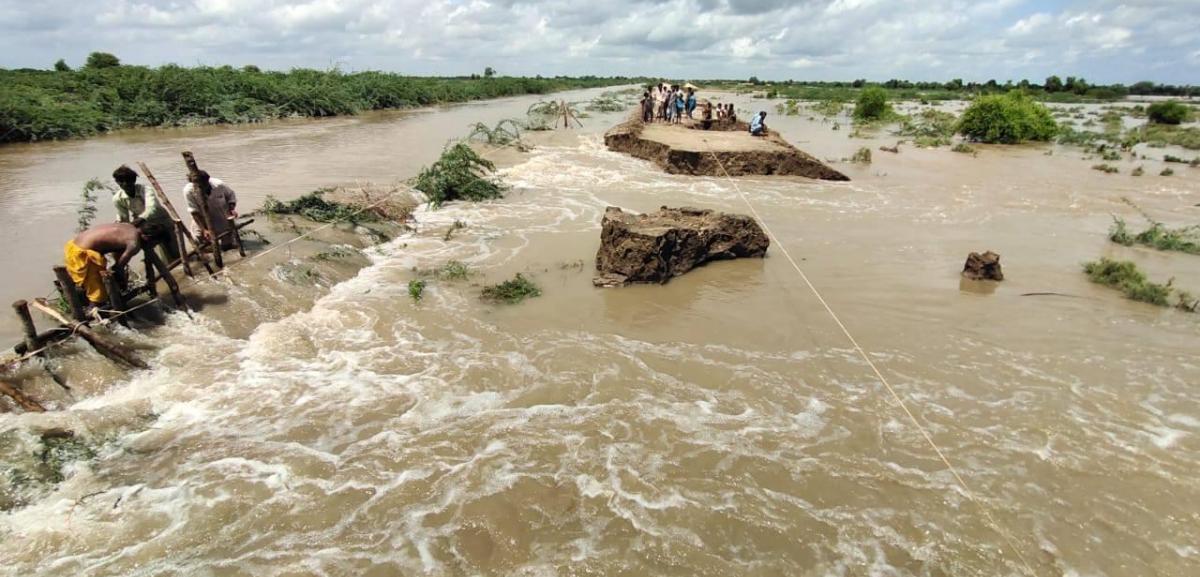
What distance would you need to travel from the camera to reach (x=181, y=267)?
667 cm

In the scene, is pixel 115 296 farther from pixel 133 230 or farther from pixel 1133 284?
pixel 1133 284

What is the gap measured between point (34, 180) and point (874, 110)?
35389 millimetres

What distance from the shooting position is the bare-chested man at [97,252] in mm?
4926

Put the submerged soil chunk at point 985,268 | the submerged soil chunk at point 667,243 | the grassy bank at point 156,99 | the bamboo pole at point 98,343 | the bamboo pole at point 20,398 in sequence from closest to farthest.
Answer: the bamboo pole at point 20,398
the bamboo pole at point 98,343
the submerged soil chunk at point 667,243
the submerged soil chunk at point 985,268
the grassy bank at point 156,99

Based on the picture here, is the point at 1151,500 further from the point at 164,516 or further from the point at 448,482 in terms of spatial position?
the point at 164,516


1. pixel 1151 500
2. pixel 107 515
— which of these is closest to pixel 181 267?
pixel 107 515

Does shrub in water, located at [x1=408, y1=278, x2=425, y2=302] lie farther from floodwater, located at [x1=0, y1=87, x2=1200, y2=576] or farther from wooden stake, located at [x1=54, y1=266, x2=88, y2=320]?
wooden stake, located at [x1=54, y1=266, x2=88, y2=320]

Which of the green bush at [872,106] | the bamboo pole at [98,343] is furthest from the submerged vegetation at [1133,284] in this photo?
the green bush at [872,106]

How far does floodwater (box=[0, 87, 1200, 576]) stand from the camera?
3.38 m

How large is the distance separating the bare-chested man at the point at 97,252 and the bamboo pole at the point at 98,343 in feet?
1.06

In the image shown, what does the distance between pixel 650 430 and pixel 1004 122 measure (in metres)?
24.8

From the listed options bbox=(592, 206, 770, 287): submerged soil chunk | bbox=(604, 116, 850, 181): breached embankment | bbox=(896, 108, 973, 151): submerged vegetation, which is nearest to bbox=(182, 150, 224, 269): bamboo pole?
bbox=(592, 206, 770, 287): submerged soil chunk

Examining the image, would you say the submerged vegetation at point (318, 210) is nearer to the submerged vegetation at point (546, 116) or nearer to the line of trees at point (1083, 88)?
the submerged vegetation at point (546, 116)

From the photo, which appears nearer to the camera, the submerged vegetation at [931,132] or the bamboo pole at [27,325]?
the bamboo pole at [27,325]
